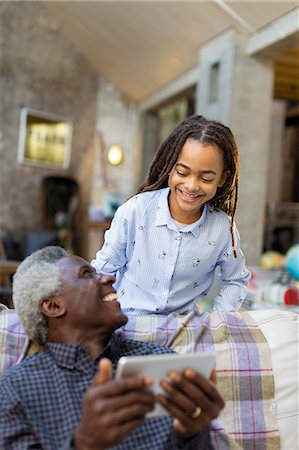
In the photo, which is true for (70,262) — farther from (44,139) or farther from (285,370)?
(44,139)

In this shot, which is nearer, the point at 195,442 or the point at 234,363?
the point at 195,442

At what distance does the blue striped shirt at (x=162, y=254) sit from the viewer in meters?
2.05

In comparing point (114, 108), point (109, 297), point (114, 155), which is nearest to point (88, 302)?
point (109, 297)

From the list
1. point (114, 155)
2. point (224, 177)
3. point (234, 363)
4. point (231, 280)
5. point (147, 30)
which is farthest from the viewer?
point (114, 155)

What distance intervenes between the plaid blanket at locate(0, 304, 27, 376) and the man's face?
25 centimetres

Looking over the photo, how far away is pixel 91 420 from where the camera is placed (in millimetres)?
1157

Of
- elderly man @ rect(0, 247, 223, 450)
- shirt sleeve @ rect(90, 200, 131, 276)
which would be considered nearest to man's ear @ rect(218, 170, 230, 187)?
shirt sleeve @ rect(90, 200, 131, 276)

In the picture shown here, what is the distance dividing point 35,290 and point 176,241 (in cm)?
65

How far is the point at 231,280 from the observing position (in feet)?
7.10

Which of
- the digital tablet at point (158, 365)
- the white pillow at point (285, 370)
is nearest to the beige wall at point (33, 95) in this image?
the white pillow at point (285, 370)

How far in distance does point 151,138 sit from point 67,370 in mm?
8557

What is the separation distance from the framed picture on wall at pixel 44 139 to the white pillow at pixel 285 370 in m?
7.35

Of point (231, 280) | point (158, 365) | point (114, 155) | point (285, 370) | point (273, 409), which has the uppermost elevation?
point (114, 155)

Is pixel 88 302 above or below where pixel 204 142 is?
below
